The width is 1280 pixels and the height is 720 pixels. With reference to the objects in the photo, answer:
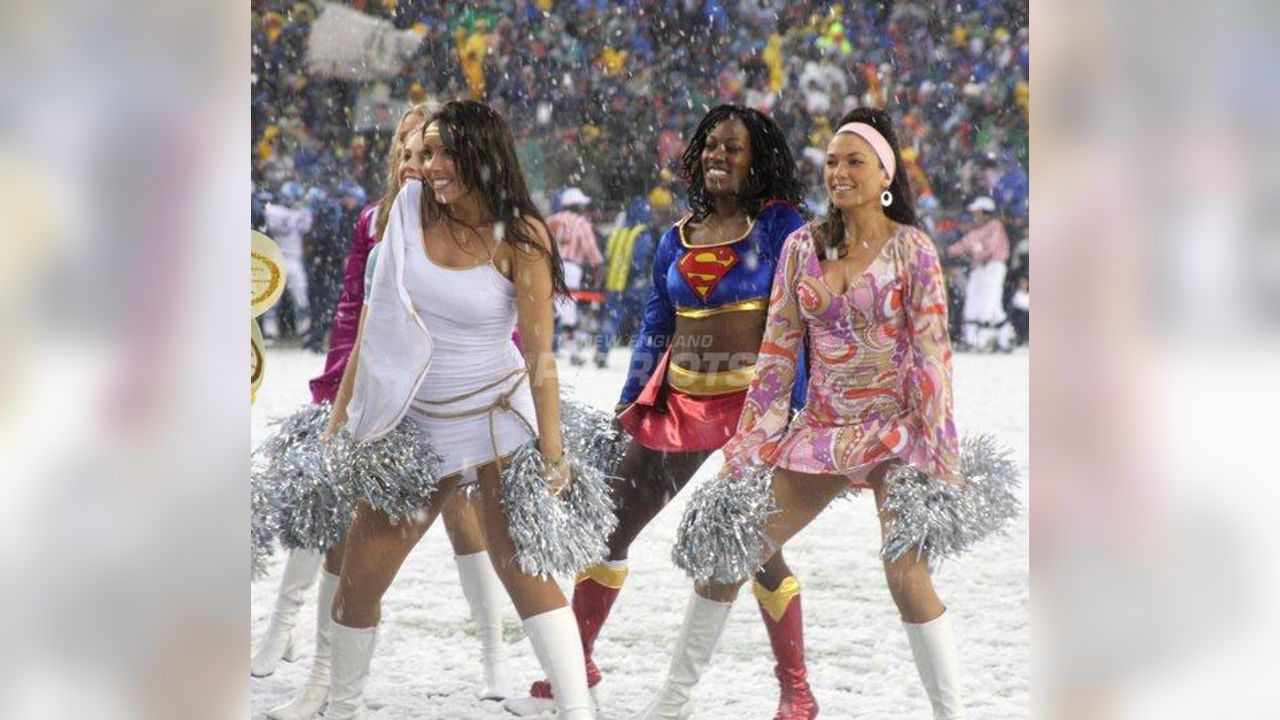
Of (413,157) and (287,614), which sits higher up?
(413,157)

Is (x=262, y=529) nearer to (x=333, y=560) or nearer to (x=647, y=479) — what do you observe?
(x=333, y=560)

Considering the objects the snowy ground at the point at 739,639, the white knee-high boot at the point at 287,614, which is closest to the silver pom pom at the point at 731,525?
the snowy ground at the point at 739,639

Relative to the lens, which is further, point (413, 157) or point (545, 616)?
point (413, 157)

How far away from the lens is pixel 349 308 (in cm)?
385

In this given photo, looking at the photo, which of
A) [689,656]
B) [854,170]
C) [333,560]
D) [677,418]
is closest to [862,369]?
[854,170]

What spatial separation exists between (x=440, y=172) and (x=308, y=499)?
0.75 meters

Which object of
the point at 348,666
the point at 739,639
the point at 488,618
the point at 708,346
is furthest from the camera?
the point at 739,639

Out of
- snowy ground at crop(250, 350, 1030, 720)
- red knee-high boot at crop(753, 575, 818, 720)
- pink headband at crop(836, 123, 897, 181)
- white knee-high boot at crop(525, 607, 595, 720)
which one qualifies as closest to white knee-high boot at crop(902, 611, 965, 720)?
snowy ground at crop(250, 350, 1030, 720)

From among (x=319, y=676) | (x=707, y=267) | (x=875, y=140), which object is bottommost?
(x=319, y=676)

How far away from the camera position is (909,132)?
380 cm

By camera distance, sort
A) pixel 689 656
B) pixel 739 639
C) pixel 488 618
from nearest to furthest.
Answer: pixel 689 656
pixel 488 618
pixel 739 639

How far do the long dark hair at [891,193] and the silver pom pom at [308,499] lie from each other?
116cm
